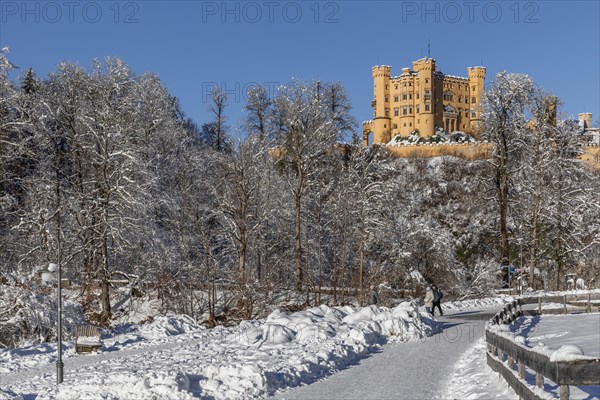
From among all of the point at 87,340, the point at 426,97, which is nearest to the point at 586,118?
the point at 426,97

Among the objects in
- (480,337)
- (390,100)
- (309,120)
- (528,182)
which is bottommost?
(480,337)

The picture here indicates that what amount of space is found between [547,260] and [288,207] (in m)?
20.4

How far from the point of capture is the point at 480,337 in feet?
74.9

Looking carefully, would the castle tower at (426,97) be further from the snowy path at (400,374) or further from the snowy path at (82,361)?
the snowy path at (82,361)

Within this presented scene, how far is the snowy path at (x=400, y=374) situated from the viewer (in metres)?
13.2

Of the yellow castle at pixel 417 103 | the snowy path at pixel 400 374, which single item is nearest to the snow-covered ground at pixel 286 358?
the snowy path at pixel 400 374

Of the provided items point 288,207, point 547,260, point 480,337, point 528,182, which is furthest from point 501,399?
point 547,260

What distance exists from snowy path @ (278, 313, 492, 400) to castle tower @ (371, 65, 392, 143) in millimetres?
89584

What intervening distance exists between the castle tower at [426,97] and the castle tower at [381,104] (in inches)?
202

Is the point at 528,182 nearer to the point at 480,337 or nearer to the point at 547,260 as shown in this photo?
the point at 547,260

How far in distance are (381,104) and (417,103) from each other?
6.01m

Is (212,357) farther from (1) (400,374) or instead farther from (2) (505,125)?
(2) (505,125)

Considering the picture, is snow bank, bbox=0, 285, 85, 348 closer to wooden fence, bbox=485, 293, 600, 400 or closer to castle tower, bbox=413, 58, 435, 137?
wooden fence, bbox=485, 293, 600, 400

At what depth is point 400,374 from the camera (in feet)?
50.9
